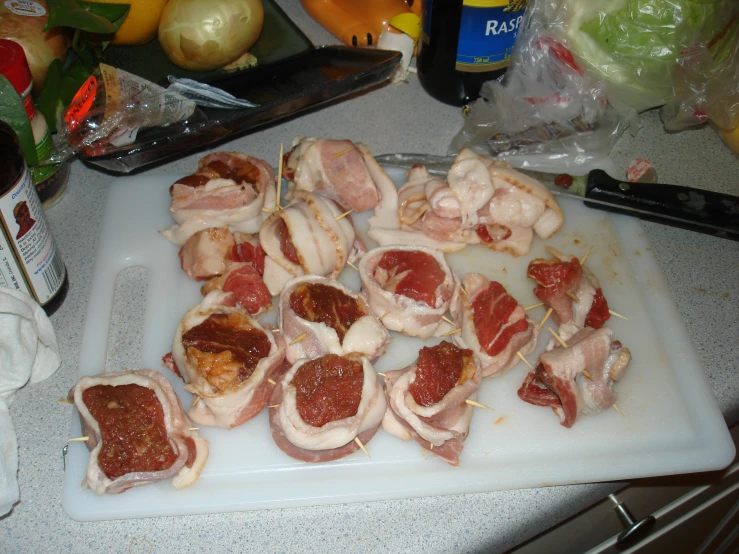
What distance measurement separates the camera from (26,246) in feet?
4.74

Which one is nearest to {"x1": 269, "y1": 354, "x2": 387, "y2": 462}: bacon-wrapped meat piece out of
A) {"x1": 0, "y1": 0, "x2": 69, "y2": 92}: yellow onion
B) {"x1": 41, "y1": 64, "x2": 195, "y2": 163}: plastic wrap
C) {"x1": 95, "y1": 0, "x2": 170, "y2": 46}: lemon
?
{"x1": 41, "y1": 64, "x2": 195, "y2": 163}: plastic wrap

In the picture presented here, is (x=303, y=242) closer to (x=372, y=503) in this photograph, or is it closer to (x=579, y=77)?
(x=372, y=503)

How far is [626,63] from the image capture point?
214cm

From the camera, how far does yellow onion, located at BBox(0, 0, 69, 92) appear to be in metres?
1.83

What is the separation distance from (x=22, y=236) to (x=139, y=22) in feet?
3.50

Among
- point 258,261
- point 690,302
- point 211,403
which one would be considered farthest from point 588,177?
point 211,403

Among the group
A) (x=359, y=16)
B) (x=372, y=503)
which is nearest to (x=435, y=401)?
(x=372, y=503)

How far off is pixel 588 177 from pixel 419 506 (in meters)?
1.12

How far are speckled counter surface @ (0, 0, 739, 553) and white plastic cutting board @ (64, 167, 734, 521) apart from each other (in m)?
0.04

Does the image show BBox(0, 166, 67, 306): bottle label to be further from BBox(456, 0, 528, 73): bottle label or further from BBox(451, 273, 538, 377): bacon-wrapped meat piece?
BBox(456, 0, 528, 73): bottle label

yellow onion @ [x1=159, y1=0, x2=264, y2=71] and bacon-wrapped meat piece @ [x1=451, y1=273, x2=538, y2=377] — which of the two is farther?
yellow onion @ [x1=159, y1=0, x2=264, y2=71]

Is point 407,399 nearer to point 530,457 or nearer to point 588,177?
point 530,457

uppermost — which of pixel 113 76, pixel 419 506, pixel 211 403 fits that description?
pixel 113 76

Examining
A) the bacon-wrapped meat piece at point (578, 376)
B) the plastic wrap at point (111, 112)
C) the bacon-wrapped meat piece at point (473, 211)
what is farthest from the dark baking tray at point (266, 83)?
the bacon-wrapped meat piece at point (578, 376)
